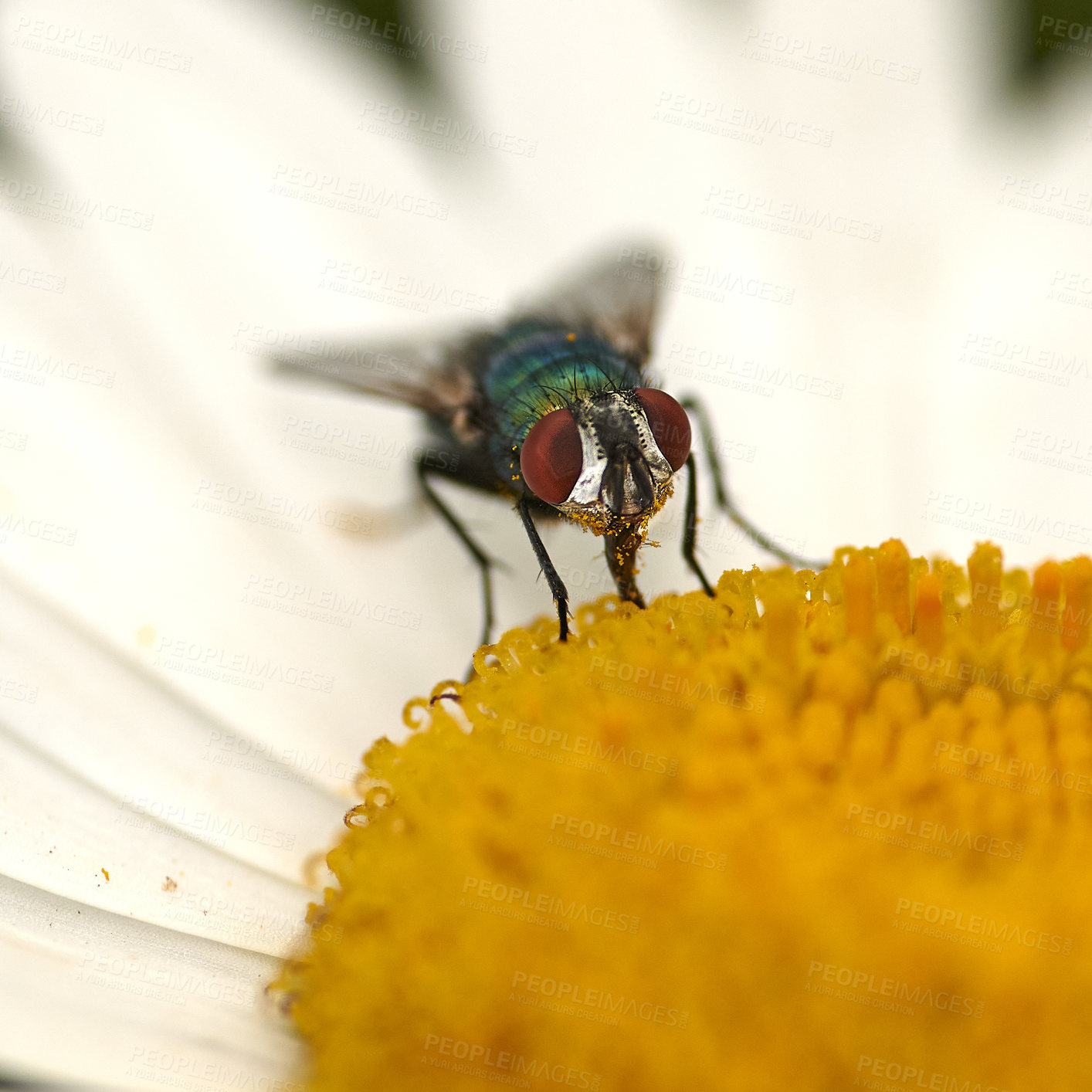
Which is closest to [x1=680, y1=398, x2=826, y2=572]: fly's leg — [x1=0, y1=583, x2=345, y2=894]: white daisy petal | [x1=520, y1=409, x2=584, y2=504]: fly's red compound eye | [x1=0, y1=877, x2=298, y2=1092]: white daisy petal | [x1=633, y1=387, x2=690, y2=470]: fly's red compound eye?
[x1=633, y1=387, x2=690, y2=470]: fly's red compound eye

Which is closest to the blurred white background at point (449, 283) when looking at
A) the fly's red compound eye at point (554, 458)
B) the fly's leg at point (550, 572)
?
the fly's leg at point (550, 572)

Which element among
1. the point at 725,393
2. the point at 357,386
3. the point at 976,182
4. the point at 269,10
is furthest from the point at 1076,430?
the point at 269,10

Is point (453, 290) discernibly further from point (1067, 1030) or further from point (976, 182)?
point (1067, 1030)

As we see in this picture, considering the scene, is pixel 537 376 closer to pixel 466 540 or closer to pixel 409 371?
pixel 409 371

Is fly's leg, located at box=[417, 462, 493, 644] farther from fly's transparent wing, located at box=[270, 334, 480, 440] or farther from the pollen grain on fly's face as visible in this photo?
the pollen grain on fly's face

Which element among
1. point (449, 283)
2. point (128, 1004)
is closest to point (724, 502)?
point (449, 283)

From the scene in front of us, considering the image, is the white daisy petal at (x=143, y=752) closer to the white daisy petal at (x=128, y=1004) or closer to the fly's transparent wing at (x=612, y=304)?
the white daisy petal at (x=128, y=1004)
